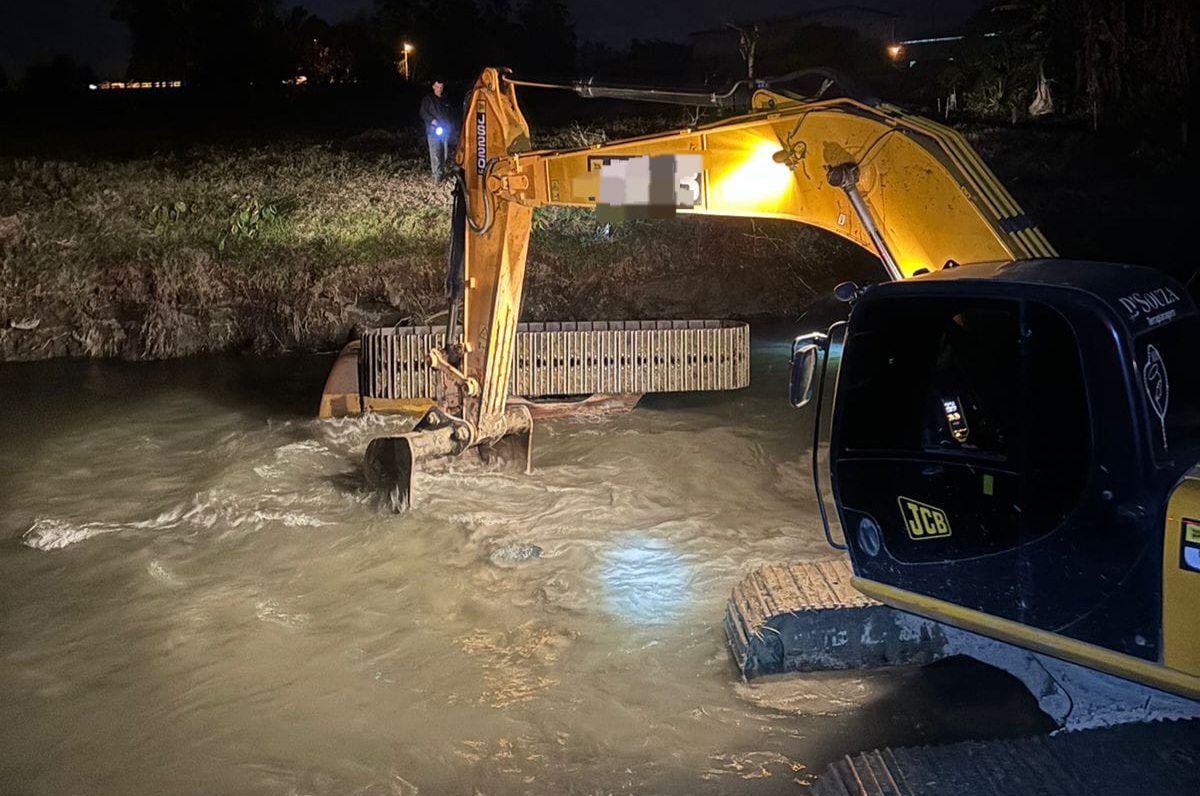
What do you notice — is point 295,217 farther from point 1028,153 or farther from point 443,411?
point 1028,153

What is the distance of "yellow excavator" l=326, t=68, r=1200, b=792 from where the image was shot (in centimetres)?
370

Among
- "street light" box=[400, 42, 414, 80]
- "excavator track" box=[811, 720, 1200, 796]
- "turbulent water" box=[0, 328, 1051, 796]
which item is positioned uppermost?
"street light" box=[400, 42, 414, 80]

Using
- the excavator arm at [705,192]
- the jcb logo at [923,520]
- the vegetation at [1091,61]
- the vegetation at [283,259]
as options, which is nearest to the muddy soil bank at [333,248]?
the vegetation at [283,259]

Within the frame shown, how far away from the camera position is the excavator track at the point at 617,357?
38.8 feet

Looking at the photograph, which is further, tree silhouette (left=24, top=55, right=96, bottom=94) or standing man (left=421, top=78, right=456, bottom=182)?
tree silhouette (left=24, top=55, right=96, bottom=94)

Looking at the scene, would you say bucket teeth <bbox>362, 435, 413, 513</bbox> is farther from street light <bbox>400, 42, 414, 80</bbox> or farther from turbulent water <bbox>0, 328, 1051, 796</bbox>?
street light <bbox>400, 42, 414, 80</bbox>

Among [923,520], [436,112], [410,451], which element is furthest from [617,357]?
[436,112]

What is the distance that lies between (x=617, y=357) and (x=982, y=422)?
7884 millimetres

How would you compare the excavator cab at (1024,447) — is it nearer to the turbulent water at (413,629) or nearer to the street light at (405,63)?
the turbulent water at (413,629)

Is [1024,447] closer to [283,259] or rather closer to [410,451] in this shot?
[410,451]

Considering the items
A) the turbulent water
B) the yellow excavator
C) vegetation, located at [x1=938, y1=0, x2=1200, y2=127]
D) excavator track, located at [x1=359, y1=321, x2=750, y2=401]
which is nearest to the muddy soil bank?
vegetation, located at [x1=938, y1=0, x2=1200, y2=127]

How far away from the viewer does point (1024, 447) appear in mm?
3959

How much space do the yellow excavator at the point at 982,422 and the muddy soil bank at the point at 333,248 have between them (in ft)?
34.7

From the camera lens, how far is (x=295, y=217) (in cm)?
1984
